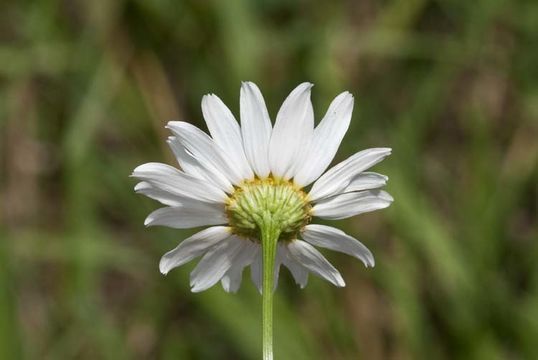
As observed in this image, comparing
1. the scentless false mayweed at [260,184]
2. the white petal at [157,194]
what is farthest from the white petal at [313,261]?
the white petal at [157,194]

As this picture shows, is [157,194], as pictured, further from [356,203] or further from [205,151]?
[356,203]

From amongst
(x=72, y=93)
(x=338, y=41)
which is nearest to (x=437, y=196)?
(x=338, y=41)

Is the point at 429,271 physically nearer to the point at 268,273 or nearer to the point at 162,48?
the point at 162,48

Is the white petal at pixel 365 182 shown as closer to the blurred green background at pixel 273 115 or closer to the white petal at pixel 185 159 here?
the white petal at pixel 185 159

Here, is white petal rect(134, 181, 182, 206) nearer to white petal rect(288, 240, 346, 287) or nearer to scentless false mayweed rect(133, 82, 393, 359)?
scentless false mayweed rect(133, 82, 393, 359)

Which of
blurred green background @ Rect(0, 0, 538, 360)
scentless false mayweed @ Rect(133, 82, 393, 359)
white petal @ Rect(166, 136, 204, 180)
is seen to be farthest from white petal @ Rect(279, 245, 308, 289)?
blurred green background @ Rect(0, 0, 538, 360)

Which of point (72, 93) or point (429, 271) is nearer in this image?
point (429, 271)

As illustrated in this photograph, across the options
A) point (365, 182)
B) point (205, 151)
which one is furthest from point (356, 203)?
point (205, 151)
